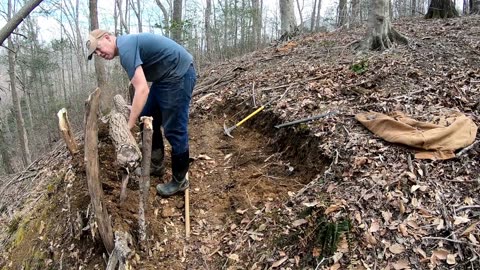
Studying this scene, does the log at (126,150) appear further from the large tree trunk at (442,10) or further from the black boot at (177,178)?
the large tree trunk at (442,10)

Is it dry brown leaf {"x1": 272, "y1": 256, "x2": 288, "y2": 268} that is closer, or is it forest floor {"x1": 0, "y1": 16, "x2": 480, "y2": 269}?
forest floor {"x1": 0, "y1": 16, "x2": 480, "y2": 269}

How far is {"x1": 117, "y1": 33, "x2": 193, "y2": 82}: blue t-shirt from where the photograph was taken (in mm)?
3268

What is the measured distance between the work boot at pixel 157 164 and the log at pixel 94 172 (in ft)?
3.48

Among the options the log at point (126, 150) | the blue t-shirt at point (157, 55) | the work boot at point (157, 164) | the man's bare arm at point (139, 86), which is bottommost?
the work boot at point (157, 164)

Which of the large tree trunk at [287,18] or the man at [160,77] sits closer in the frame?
the man at [160,77]

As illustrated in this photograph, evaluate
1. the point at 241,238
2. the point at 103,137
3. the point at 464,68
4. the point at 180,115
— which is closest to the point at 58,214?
the point at 103,137

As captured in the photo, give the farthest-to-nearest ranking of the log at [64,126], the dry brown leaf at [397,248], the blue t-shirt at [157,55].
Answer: the log at [64,126] → the blue t-shirt at [157,55] → the dry brown leaf at [397,248]

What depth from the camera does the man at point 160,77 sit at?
10.3 ft

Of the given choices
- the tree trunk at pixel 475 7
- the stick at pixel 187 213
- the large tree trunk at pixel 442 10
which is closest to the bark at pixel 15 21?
the stick at pixel 187 213

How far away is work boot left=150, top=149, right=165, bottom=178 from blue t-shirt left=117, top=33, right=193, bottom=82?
99 cm

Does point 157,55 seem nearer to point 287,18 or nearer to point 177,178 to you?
point 177,178

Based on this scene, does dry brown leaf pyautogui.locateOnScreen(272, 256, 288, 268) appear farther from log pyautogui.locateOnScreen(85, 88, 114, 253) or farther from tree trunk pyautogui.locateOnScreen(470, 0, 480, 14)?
tree trunk pyautogui.locateOnScreen(470, 0, 480, 14)

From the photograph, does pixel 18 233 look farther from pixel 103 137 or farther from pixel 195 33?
pixel 195 33

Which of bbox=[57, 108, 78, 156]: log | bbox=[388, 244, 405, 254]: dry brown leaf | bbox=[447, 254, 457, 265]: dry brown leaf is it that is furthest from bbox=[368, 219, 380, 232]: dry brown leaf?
bbox=[57, 108, 78, 156]: log
